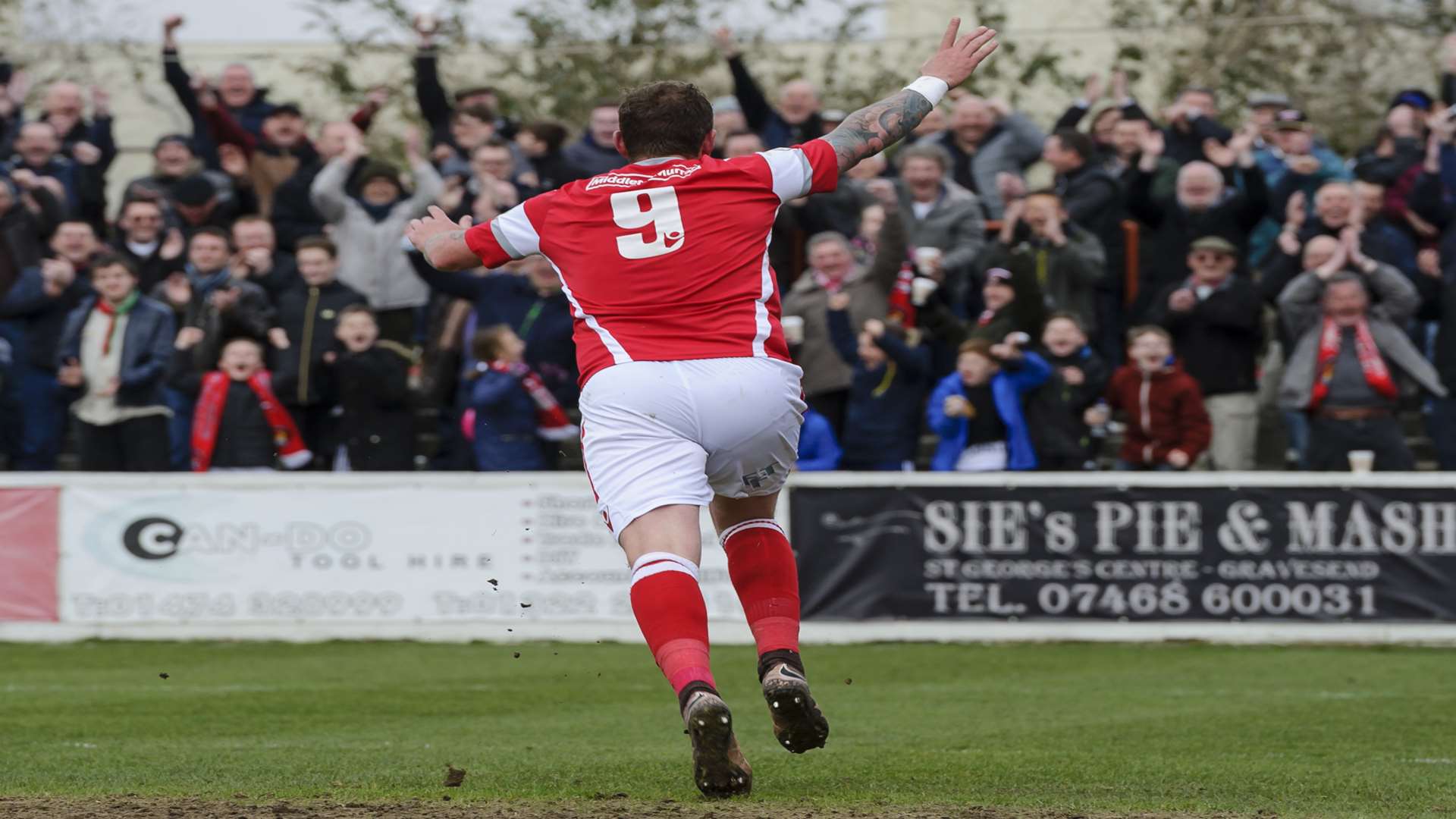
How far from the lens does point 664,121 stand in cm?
595

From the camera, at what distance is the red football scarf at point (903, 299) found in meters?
13.9

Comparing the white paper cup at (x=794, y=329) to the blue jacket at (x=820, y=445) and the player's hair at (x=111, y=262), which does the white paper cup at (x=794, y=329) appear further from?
the player's hair at (x=111, y=262)

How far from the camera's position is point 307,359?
47.6ft

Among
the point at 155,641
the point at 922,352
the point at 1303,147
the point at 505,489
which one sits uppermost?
the point at 1303,147

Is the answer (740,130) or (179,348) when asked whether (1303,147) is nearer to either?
(740,130)

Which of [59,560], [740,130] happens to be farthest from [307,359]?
[740,130]

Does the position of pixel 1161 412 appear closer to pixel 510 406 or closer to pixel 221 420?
pixel 510 406

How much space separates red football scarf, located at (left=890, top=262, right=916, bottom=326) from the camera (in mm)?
13938

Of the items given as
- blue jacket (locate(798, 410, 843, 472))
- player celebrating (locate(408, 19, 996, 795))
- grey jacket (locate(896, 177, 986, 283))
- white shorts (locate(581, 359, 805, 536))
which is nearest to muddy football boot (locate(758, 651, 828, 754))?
player celebrating (locate(408, 19, 996, 795))

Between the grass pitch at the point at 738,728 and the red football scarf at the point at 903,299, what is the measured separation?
7.46ft

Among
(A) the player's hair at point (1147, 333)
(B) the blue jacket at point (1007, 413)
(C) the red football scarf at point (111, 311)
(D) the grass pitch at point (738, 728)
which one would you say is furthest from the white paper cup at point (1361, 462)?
(C) the red football scarf at point (111, 311)

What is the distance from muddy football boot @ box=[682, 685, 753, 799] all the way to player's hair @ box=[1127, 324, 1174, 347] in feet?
28.1

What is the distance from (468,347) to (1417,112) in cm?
718

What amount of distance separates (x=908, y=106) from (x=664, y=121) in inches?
31.8
